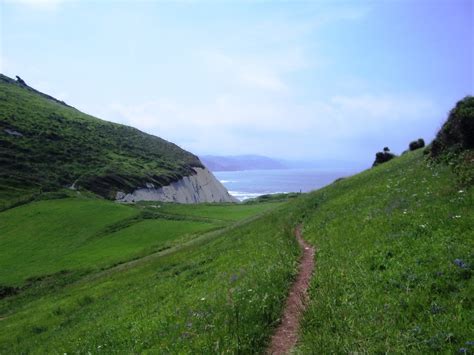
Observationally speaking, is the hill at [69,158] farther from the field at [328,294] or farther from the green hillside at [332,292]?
the green hillside at [332,292]

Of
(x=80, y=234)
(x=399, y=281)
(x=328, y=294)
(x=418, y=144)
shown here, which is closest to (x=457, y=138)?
(x=399, y=281)

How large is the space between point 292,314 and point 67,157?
137869 mm

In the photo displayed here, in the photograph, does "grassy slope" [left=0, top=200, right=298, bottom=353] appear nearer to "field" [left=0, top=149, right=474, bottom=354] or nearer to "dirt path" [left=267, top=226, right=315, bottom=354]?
"field" [left=0, top=149, right=474, bottom=354]

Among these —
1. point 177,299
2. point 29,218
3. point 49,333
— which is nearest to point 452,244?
point 177,299

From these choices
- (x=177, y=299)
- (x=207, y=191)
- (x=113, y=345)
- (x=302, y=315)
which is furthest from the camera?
(x=207, y=191)

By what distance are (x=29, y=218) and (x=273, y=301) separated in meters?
72.8

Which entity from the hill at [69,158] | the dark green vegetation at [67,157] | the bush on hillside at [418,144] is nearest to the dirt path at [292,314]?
the bush on hillside at [418,144]

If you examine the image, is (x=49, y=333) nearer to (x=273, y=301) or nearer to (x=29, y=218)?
(x=273, y=301)

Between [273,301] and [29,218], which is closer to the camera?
[273,301]

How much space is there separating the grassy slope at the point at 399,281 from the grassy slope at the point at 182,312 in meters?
1.59

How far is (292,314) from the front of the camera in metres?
11.3

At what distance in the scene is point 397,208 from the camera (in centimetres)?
1833

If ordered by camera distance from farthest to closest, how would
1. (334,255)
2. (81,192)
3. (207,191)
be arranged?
(207,191)
(81,192)
(334,255)

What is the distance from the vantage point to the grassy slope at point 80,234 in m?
49.2
